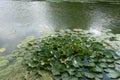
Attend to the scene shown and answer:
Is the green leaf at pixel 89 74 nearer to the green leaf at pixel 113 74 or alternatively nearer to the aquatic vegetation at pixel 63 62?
the aquatic vegetation at pixel 63 62

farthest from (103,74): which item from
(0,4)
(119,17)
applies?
(0,4)

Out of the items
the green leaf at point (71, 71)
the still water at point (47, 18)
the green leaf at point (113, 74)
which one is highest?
the still water at point (47, 18)

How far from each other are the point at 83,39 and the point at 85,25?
2124mm

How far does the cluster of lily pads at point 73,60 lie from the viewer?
351 cm

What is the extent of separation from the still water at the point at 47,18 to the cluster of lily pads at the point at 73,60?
4.11ft

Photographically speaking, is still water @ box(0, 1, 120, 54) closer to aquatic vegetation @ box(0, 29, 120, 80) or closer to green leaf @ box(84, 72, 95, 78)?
aquatic vegetation @ box(0, 29, 120, 80)

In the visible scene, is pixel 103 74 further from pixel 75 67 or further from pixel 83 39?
pixel 83 39

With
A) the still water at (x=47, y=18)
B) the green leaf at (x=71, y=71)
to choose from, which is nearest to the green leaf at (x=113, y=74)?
the green leaf at (x=71, y=71)

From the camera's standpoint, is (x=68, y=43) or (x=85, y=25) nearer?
(x=68, y=43)

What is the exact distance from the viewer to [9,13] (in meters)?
7.98

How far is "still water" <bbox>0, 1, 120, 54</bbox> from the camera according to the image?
5.94m

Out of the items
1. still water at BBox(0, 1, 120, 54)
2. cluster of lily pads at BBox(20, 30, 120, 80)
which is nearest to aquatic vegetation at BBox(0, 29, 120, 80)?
cluster of lily pads at BBox(20, 30, 120, 80)

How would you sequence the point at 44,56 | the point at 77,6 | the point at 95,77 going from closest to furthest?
the point at 95,77
the point at 44,56
the point at 77,6

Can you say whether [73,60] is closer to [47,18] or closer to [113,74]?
[113,74]
